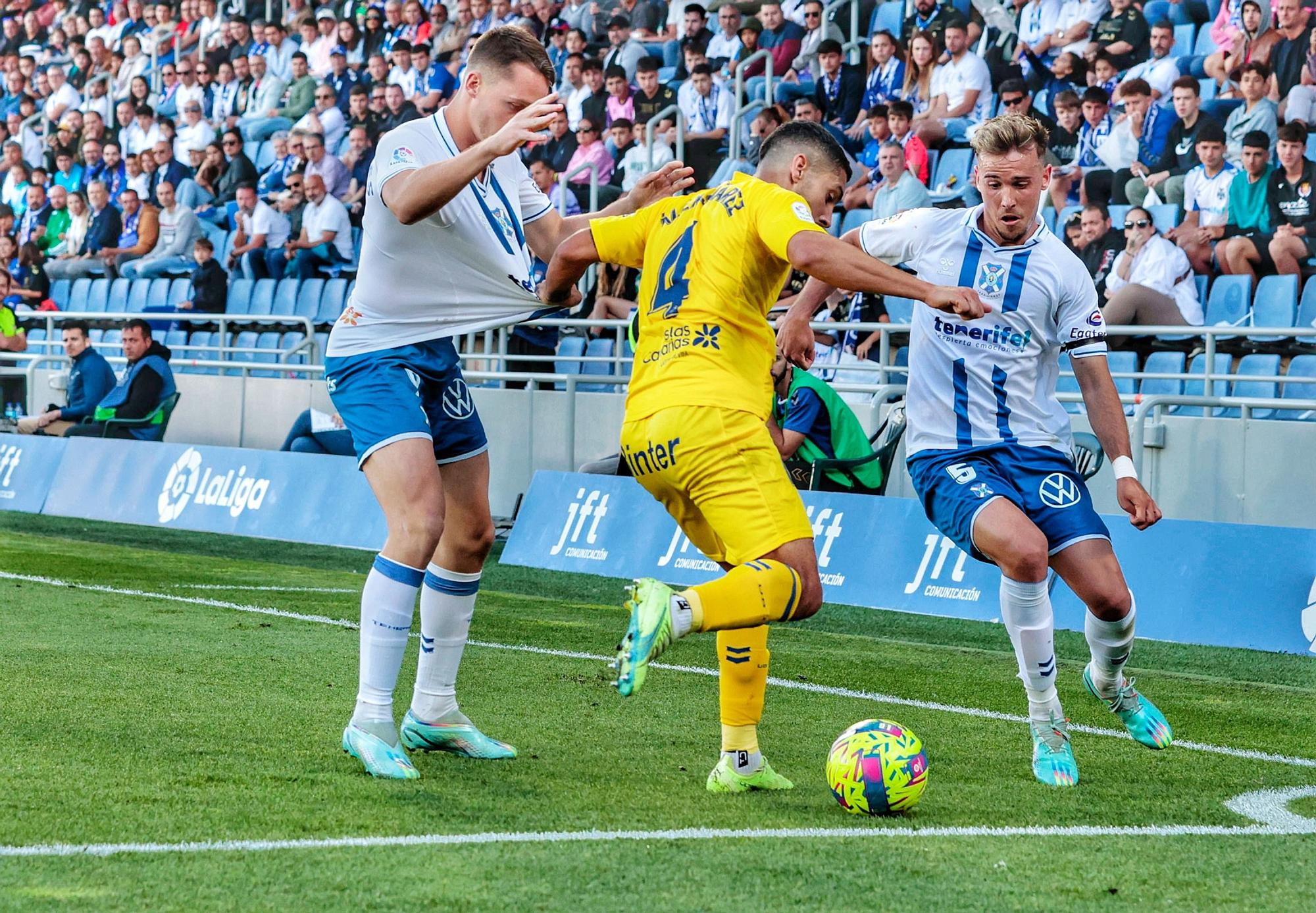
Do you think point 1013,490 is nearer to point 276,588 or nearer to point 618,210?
point 618,210

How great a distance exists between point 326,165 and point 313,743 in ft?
→ 52.8

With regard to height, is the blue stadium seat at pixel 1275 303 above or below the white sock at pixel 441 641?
below

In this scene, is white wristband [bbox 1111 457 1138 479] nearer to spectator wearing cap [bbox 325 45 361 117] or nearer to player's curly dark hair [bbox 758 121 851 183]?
player's curly dark hair [bbox 758 121 851 183]

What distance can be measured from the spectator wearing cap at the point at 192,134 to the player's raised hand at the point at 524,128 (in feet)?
65.0

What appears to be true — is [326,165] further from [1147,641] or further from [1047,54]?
[1147,641]

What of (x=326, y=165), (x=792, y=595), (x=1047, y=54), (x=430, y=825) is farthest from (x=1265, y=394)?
(x=326, y=165)

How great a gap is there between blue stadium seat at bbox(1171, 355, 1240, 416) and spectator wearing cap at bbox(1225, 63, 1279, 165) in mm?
1375

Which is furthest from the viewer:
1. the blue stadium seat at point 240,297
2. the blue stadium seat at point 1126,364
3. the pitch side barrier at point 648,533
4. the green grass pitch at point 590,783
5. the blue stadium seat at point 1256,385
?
the blue stadium seat at point 240,297

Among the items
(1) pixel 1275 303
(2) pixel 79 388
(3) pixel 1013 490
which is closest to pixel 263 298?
(2) pixel 79 388

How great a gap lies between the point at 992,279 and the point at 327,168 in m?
16.0

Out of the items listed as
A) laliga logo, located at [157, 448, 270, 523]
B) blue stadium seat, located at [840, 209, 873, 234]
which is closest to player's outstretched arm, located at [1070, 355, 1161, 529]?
blue stadium seat, located at [840, 209, 873, 234]

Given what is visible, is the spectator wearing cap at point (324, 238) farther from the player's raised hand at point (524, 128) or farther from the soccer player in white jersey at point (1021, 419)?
the player's raised hand at point (524, 128)

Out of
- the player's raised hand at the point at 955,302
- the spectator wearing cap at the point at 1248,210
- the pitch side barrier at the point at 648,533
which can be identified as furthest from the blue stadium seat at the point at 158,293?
the player's raised hand at the point at 955,302

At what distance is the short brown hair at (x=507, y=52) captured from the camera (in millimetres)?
5109
